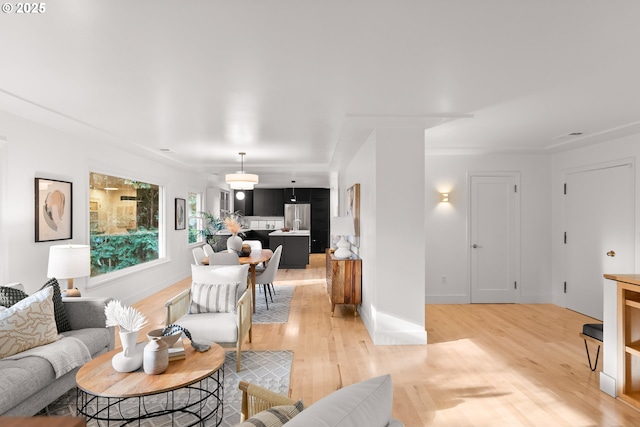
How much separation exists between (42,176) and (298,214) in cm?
989

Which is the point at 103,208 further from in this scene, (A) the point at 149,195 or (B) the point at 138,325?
(B) the point at 138,325

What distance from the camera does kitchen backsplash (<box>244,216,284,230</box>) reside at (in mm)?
13898

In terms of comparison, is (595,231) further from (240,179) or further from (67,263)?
(67,263)

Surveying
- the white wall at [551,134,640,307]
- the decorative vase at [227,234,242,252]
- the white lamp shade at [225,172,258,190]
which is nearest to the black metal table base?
the decorative vase at [227,234,242,252]

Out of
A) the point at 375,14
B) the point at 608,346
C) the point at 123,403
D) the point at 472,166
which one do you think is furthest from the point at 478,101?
the point at 123,403

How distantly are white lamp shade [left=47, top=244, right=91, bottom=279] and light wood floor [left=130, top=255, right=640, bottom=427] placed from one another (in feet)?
4.90

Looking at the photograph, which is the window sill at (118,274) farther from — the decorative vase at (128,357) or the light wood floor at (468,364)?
the decorative vase at (128,357)

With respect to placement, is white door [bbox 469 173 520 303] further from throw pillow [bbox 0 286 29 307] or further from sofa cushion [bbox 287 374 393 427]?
throw pillow [bbox 0 286 29 307]

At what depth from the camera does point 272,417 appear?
121cm

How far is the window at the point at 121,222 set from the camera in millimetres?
5340

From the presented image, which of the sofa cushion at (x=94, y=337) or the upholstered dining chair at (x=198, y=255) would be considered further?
the upholstered dining chair at (x=198, y=255)

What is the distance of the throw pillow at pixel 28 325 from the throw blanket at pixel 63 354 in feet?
0.16

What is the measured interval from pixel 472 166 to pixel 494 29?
4282mm

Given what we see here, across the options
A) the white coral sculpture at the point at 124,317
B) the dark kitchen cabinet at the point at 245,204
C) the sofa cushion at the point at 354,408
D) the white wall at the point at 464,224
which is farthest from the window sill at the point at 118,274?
the dark kitchen cabinet at the point at 245,204
